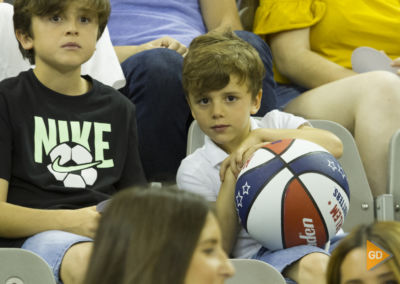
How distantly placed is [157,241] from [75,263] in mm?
774

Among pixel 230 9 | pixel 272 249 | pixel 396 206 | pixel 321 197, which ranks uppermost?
pixel 230 9

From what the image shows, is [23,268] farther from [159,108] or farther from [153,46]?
[153,46]

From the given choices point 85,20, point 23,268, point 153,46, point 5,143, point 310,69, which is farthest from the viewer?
point 310,69

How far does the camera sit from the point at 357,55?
3.27 m

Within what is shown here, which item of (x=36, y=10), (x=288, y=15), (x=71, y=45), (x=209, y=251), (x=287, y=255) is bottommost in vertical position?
(x=287, y=255)

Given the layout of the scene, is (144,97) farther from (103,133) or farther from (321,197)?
(321,197)

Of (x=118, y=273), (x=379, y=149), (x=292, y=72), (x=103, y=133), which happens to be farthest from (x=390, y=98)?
(x=118, y=273)

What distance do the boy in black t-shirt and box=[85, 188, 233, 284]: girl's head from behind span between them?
79 centimetres

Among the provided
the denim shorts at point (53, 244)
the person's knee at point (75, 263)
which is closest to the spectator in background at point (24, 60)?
the denim shorts at point (53, 244)

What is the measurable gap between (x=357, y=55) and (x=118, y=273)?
7.26 ft

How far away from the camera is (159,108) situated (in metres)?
2.89

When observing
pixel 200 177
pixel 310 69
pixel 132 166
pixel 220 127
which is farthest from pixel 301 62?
pixel 132 166

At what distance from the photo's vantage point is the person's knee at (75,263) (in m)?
2.02

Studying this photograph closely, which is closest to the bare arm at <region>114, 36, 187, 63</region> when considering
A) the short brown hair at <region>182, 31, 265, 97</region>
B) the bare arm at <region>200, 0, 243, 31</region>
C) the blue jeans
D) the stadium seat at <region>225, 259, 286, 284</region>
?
the blue jeans
